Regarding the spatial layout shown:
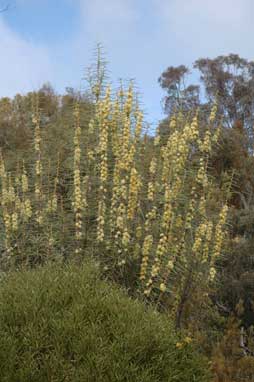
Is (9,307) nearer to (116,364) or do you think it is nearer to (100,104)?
(116,364)

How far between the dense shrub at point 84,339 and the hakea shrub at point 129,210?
176cm

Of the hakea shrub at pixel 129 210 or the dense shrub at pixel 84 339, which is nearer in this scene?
the dense shrub at pixel 84 339

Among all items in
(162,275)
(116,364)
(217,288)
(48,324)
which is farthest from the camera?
(217,288)

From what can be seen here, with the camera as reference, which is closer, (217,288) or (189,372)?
(189,372)

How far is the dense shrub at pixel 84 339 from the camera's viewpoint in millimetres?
4215

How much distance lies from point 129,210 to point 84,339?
272cm

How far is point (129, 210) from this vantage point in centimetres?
691

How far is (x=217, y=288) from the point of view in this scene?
898cm

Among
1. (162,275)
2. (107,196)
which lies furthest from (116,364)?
(107,196)

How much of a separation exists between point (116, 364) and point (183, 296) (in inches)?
110

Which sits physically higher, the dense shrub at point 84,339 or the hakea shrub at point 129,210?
the hakea shrub at point 129,210

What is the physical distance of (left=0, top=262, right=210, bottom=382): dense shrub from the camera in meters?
4.21

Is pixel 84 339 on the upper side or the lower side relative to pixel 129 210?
lower

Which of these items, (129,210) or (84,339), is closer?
(84,339)
